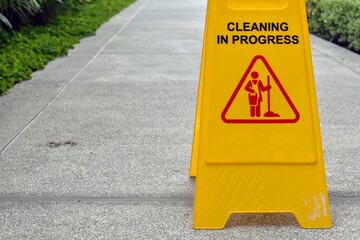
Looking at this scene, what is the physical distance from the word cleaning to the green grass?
4.24m

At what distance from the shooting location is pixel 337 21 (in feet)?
37.2

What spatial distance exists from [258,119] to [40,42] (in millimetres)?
7240

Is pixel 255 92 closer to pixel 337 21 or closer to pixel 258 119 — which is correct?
pixel 258 119

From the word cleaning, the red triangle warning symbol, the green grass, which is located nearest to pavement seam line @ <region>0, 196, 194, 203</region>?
the red triangle warning symbol

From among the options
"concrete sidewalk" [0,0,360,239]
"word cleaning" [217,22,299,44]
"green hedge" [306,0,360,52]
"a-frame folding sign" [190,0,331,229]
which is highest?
"word cleaning" [217,22,299,44]

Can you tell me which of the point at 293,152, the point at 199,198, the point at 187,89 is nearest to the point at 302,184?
the point at 293,152

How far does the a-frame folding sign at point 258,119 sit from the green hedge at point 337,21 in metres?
6.65

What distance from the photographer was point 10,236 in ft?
11.7

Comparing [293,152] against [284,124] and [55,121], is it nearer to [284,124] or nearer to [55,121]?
[284,124]

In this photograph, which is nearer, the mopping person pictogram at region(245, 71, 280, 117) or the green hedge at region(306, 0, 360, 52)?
the mopping person pictogram at region(245, 71, 280, 117)

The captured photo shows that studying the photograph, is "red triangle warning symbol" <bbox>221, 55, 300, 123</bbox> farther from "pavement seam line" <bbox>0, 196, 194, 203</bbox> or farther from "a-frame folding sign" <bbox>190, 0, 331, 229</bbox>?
"pavement seam line" <bbox>0, 196, 194, 203</bbox>

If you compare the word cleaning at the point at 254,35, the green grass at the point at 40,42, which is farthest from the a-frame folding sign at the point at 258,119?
the green grass at the point at 40,42

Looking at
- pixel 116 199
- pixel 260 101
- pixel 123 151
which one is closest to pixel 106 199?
pixel 116 199

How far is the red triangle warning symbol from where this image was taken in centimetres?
362
